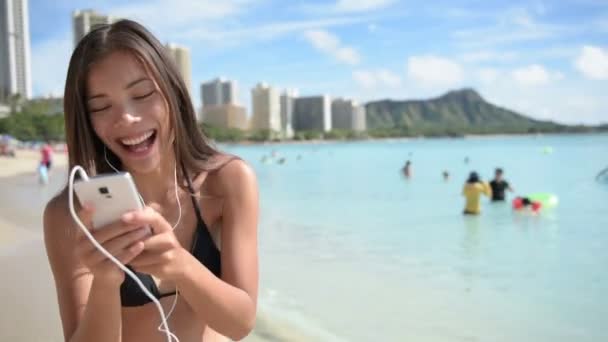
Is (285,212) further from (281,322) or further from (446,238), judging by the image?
(281,322)

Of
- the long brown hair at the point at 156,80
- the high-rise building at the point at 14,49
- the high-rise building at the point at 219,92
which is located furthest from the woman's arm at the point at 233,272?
the high-rise building at the point at 219,92

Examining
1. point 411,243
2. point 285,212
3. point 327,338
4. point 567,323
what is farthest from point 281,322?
point 285,212

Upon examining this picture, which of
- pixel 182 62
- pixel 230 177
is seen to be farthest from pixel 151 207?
pixel 182 62

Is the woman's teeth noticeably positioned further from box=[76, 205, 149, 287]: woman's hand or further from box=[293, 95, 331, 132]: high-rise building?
box=[293, 95, 331, 132]: high-rise building

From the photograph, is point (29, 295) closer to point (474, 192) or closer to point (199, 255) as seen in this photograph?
point (199, 255)

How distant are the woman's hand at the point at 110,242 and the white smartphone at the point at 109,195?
0.02 m

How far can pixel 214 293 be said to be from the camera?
1.44 metres

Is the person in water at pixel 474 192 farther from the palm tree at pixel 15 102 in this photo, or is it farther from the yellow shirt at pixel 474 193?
the palm tree at pixel 15 102

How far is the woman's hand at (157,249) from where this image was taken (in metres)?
1.13

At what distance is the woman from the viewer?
1352 millimetres

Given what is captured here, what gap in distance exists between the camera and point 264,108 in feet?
457

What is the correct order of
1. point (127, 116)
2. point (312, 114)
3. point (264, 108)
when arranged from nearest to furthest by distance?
point (127, 116) → point (264, 108) → point (312, 114)

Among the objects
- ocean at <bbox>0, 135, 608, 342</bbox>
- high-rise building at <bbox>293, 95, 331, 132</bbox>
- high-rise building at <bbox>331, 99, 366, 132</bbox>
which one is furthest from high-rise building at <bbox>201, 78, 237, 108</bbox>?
ocean at <bbox>0, 135, 608, 342</bbox>

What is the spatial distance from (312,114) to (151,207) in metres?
156
